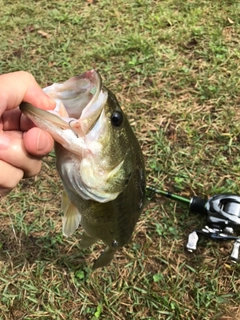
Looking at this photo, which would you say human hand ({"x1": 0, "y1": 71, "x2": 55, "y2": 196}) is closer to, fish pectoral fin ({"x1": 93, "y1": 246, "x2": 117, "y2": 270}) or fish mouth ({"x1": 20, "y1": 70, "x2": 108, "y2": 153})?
fish mouth ({"x1": 20, "y1": 70, "x2": 108, "y2": 153})

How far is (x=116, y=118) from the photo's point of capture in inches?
57.0

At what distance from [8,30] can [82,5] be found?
80cm

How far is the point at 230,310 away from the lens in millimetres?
2365

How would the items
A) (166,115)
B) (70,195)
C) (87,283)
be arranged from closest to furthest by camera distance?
(70,195), (87,283), (166,115)

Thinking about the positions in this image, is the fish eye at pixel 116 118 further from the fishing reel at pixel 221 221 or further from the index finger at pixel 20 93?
the fishing reel at pixel 221 221

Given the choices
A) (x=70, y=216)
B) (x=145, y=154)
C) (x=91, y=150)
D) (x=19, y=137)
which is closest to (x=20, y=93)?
(x=19, y=137)

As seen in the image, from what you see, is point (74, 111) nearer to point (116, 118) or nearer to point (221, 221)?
point (116, 118)

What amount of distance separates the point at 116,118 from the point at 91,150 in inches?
6.0

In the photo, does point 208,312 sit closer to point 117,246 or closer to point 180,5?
point 117,246

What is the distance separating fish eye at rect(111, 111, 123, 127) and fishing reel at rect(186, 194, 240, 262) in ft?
4.07

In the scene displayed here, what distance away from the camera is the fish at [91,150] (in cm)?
133

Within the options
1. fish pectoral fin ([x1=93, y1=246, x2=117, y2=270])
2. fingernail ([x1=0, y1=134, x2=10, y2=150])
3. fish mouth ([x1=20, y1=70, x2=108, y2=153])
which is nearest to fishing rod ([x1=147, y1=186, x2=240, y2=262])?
fish pectoral fin ([x1=93, y1=246, x2=117, y2=270])

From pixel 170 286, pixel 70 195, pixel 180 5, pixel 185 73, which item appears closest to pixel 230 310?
pixel 170 286

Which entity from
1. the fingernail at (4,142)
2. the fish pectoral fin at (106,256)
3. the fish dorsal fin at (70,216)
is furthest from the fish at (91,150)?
the fish pectoral fin at (106,256)
